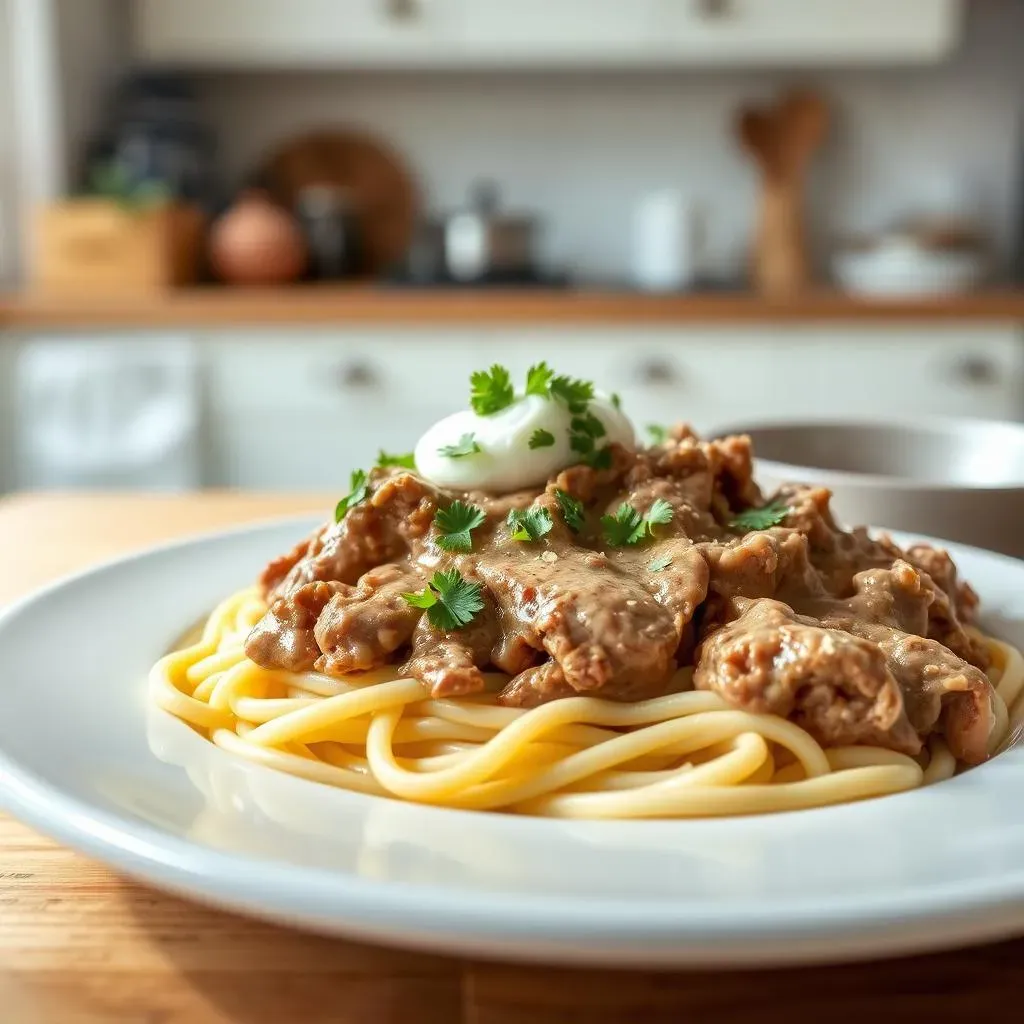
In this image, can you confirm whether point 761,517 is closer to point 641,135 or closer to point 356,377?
point 356,377

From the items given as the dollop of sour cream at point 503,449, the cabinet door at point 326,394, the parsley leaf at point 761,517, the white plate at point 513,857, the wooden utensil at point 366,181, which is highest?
the wooden utensil at point 366,181

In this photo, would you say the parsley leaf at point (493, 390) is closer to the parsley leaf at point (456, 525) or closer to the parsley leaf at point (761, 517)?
the parsley leaf at point (456, 525)

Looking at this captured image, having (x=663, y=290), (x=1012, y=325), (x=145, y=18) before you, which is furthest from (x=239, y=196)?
(x=1012, y=325)

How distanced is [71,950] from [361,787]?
1.16ft

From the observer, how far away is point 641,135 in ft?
20.7

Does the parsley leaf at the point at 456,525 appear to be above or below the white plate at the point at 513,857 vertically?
above

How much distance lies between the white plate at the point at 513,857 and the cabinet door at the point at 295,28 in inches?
186

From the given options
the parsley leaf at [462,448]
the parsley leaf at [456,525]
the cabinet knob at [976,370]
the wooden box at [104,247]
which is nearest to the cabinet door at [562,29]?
the wooden box at [104,247]

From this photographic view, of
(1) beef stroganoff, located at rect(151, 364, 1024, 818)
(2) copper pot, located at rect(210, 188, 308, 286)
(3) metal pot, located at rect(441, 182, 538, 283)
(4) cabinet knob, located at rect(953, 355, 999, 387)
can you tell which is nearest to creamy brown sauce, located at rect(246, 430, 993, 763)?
(1) beef stroganoff, located at rect(151, 364, 1024, 818)

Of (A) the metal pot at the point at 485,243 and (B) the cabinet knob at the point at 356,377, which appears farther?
(A) the metal pot at the point at 485,243

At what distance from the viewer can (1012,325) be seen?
5.09 m

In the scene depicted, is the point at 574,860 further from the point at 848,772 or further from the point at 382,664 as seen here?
the point at 382,664

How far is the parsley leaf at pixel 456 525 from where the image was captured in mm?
1562

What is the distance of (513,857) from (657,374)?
4.21 metres
